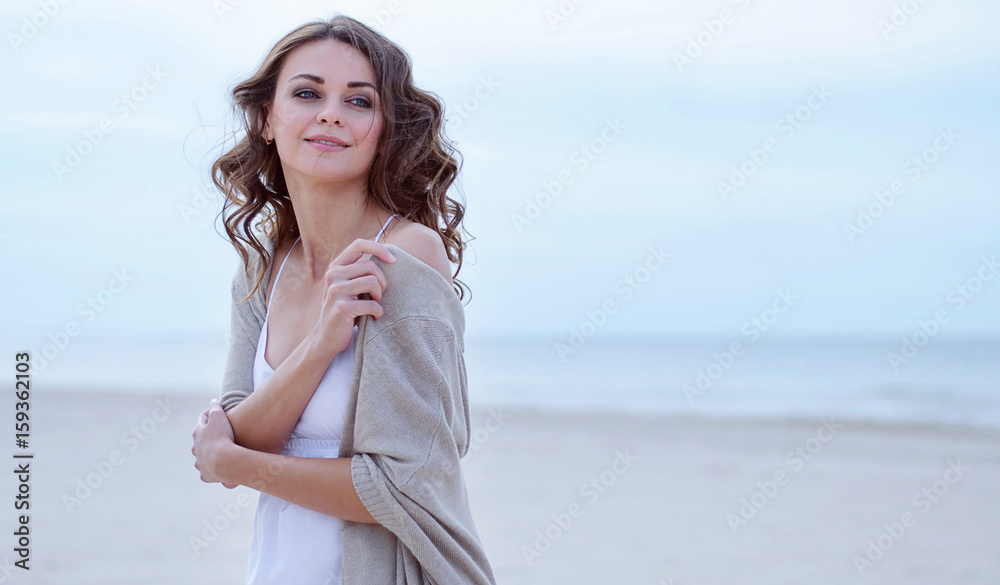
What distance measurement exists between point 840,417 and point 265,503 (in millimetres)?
10859

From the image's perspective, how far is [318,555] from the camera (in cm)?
176

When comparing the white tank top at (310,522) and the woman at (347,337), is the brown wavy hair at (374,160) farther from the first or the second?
the white tank top at (310,522)

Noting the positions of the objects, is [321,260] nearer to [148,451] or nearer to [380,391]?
[380,391]

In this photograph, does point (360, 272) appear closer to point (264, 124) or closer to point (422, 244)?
point (422, 244)

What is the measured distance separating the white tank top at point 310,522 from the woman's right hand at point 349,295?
0.07m

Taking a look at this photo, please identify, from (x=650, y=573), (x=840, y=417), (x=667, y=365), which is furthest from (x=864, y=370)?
(x=650, y=573)

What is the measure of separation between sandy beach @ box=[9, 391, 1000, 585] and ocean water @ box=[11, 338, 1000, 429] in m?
2.62

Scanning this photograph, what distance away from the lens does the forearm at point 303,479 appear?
1.67 m

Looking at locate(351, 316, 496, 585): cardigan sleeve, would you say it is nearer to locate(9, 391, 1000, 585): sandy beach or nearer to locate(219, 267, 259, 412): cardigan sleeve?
locate(219, 267, 259, 412): cardigan sleeve

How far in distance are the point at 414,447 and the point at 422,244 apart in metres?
0.44

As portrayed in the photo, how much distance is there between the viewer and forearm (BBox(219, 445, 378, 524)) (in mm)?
1673

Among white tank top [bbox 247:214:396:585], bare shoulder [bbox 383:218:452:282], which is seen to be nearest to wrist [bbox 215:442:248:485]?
white tank top [bbox 247:214:396:585]

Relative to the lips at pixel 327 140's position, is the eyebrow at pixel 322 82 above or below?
above

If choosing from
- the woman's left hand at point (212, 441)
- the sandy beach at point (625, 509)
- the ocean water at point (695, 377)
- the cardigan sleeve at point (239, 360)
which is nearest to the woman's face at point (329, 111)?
the cardigan sleeve at point (239, 360)
